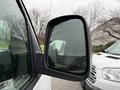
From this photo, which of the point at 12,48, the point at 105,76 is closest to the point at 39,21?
the point at 12,48

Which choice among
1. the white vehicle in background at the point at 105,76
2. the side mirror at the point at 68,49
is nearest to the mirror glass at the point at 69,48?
the side mirror at the point at 68,49

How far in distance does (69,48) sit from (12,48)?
320mm

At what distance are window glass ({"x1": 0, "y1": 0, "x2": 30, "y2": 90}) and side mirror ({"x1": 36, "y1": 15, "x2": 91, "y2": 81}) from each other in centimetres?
16

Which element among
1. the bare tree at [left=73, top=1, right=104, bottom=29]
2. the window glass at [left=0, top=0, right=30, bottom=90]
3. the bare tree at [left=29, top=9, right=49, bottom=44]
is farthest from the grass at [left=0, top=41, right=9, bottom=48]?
the bare tree at [left=73, top=1, right=104, bottom=29]

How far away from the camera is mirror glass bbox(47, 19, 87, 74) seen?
1.33 m

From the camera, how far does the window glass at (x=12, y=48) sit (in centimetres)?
127

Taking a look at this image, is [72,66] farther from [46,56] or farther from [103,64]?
[103,64]

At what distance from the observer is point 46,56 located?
4.42 feet

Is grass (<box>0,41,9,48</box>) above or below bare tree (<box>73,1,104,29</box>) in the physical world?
below

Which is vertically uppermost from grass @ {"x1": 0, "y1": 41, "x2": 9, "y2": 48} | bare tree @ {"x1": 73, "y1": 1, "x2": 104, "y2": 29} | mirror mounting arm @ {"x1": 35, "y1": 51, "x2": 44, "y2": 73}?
bare tree @ {"x1": 73, "y1": 1, "x2": 104, "y2": 29}

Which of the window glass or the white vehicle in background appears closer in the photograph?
the window glass

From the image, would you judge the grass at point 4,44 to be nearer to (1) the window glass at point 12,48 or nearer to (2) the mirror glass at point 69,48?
(1) the window glass at point 12,48

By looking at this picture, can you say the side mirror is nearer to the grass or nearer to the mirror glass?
the mirror glass

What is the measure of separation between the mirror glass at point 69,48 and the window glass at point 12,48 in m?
0.19
